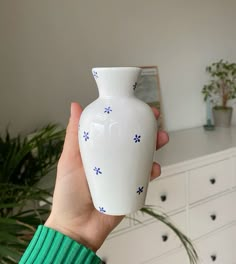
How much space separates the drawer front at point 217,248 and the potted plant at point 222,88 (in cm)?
73

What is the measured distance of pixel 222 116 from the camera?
2.13m

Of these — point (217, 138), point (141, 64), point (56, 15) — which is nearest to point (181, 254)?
point (217, 138)

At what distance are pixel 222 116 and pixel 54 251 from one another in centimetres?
175

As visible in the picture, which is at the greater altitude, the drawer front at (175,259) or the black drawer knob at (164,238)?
the black drawer knob at (164,238)

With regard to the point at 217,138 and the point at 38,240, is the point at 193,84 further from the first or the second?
the point at 38,240

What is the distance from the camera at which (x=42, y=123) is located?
5.09 feet

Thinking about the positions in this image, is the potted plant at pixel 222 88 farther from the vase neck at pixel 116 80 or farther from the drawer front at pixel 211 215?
the vase neck at pixel 116 80

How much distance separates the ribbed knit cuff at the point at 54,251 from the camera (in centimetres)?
60

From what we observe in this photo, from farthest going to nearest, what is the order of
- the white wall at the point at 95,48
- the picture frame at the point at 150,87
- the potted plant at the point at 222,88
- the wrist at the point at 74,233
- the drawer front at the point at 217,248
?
the potted plant at the point at 222,88, the picture frame at the point at 150,87, the drawer front at the point at 217,248, the white wall at the point at 95,48, the wrist at the point at 74,233

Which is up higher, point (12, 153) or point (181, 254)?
point (12, 153)

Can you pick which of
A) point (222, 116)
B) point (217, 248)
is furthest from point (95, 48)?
point (217, 248)

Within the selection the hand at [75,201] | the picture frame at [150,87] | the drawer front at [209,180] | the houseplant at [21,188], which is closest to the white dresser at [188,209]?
Result: the drawer front at [209,180]

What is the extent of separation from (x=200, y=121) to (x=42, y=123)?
A: 3.70 ft

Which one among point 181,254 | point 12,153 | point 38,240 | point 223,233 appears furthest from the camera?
point 223,233
